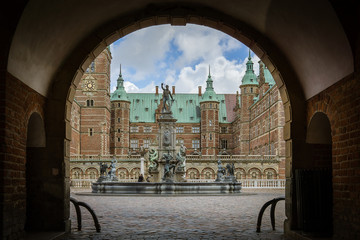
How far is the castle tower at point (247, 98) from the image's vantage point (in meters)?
69.3

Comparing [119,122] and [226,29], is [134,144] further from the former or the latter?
[226,29]

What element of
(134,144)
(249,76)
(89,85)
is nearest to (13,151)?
(89,85)

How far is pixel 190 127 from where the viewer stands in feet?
266

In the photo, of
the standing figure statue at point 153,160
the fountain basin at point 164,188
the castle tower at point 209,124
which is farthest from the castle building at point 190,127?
the fountain basin at point 164,188

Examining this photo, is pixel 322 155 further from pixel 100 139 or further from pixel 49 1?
pixel 100 139

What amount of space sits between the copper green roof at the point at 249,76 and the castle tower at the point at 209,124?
9.34 metres

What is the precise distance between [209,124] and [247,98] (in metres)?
10.5

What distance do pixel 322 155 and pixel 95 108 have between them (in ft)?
186

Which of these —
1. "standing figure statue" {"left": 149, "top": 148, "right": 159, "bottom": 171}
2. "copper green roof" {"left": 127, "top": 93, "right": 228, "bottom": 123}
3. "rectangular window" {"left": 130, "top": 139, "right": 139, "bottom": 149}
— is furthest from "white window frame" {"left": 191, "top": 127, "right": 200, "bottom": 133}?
"standing figure statue" {"left": 149, "top": 148, "right": 159, "bottom": 171}

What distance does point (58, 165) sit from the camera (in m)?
7.48

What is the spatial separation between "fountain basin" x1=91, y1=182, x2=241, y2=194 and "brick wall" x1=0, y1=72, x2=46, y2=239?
664 inches

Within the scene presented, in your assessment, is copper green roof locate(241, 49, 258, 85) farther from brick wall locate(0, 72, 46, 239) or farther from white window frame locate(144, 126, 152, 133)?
brick wall locate(0, 72, 46, 239)

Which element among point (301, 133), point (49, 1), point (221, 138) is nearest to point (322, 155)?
point (301, 133)

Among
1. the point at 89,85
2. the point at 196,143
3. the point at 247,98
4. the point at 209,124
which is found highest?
the point at 89,85
